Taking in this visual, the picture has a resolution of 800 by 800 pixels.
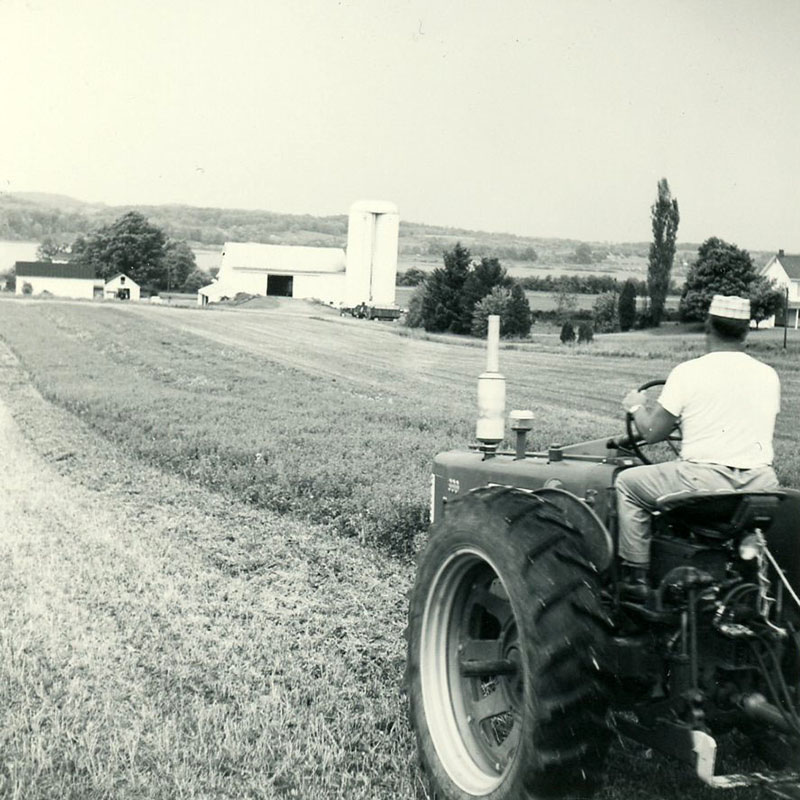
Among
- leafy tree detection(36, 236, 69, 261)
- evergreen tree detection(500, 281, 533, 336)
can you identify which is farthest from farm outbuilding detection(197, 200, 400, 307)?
leafy tree detection(36, 236, 69, 261)

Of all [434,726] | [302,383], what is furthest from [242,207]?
[434,726]

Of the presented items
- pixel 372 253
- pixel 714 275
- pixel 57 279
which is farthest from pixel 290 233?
pixel 714 275

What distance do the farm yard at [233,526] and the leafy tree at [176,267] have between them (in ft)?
0.93

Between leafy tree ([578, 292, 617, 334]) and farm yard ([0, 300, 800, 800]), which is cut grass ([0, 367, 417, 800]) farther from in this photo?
leafy tree ([578, 292, 617, 334])

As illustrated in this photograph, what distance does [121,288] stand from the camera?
312 inches

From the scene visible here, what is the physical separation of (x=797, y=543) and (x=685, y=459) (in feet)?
1.33

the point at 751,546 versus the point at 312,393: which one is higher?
the point at 751,546

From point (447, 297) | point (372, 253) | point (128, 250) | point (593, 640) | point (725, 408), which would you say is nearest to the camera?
point (593, 640)

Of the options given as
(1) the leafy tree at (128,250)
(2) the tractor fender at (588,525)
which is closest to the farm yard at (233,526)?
(1) the leafy tree at (128,250)

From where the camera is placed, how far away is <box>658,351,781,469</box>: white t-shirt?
103 inches

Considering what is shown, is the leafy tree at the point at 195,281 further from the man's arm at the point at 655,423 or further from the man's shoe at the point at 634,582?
the man's shoe at the point at 634,582

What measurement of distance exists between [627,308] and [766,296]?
3.40ft

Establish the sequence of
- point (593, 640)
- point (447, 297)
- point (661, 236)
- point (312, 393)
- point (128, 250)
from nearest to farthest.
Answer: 1. point (593, 640)
2. point (661, 236)
3. point (447, 297)
4. point (128, 250)
5. point (312, 393)

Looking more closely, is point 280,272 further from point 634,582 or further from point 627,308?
point 634,582
